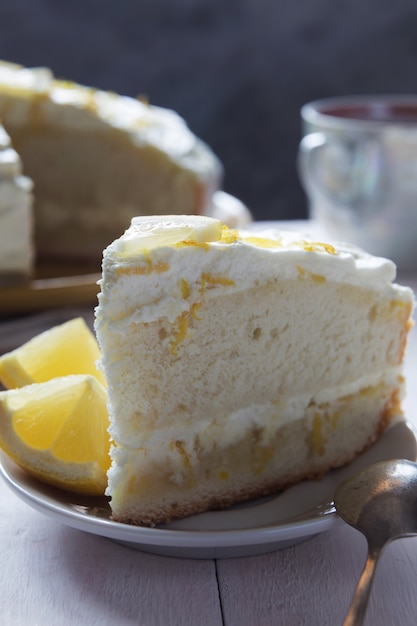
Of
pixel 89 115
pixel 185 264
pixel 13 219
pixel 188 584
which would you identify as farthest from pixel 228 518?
pixel 89 115

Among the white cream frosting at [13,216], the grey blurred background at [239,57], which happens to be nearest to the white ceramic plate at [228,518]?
the white cream frosting at [13,216]

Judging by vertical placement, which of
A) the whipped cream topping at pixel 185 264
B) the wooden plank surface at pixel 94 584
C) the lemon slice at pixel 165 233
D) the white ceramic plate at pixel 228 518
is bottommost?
the wooden plank surface at pixel 94 584

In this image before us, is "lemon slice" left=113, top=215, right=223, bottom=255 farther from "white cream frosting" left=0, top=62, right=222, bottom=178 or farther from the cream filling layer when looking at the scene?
"white cream frosting" left=0, top=62, right=222, bottom=178

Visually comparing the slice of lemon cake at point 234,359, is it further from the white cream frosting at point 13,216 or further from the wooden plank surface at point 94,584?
the white cream frosting at point 13,216

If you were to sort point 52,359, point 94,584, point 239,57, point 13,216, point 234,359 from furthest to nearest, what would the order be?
point 239,57 < point 13,216 < point 52,359 < point 234,359 < point 94,584

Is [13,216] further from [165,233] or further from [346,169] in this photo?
[165,233]

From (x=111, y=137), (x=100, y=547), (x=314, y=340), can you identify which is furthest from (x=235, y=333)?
(x=111, y=137)

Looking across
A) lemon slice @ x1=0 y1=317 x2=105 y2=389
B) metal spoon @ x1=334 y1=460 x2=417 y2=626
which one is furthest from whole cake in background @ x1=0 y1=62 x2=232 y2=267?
metal spoon @ x1=334 y1=460 x2=417 y2=626
